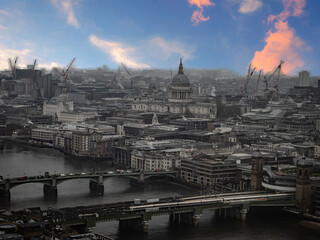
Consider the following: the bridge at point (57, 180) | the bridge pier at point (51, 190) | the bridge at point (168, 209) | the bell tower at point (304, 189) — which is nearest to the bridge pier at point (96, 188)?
the bridge at point (57, 180)

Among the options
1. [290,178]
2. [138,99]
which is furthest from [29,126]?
[290,178]

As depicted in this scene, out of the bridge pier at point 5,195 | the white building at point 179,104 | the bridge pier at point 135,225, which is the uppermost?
the white building at point 179,104

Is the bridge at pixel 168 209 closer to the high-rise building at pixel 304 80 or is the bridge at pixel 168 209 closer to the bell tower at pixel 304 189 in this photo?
the bell tower at pixel 304 189

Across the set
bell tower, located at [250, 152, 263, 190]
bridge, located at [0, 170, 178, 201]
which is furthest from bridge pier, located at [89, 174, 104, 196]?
bell tower, located at [250, 152, 263, 190]

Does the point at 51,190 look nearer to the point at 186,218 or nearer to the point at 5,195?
the point at 5,195

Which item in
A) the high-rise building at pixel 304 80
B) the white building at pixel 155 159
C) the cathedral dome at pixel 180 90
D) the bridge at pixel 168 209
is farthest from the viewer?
the high-rise building at pixel 304 80

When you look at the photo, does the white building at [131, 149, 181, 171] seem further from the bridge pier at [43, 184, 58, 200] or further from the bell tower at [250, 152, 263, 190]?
the bridge pier at [43, 184, 58, 200]

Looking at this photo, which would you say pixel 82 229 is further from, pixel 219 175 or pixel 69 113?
pixel 69 113
